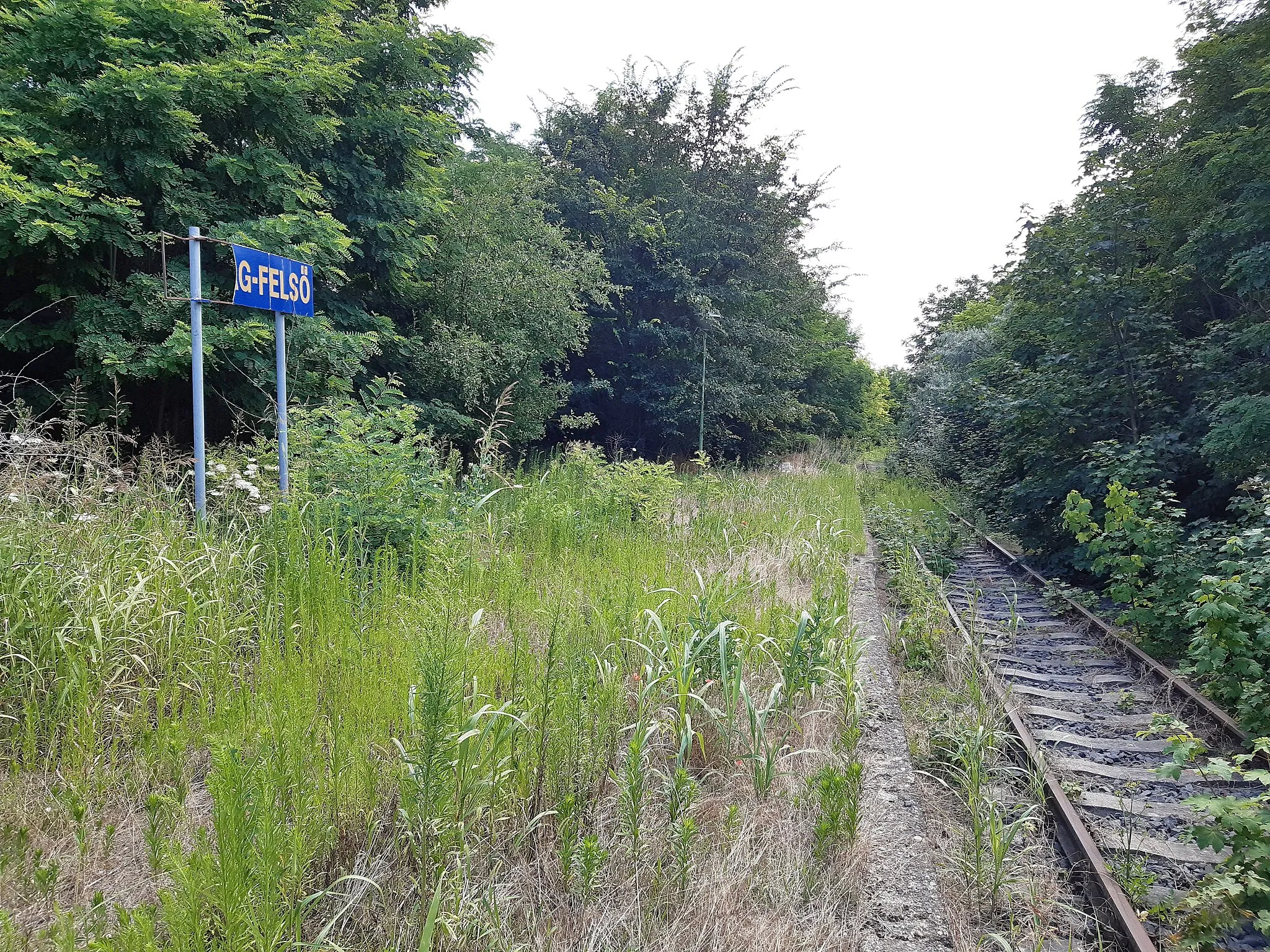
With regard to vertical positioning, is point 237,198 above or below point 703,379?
above

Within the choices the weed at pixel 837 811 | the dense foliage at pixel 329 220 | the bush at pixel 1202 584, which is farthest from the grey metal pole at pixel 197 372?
the bush at pixel 1202 584

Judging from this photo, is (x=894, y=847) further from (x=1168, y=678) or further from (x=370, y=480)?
(x=370, y=480)

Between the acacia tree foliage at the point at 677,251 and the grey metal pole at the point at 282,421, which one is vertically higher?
the acacia tree foliage at the point at 677,251

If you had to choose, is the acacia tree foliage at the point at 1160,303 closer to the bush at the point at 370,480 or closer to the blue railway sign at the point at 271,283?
the bush at the point at 370,480

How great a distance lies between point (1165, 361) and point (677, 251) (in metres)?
12.0

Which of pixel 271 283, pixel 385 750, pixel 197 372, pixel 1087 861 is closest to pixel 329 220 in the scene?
pixel 271 283

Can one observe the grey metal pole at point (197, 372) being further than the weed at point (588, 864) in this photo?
Yes

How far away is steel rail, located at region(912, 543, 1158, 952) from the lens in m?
2.49

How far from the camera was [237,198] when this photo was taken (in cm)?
773

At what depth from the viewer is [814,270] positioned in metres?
20.1

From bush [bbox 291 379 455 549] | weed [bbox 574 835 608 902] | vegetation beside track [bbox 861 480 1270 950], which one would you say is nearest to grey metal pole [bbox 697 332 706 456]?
vegetation beside track [bbox 861 480 1270 950]

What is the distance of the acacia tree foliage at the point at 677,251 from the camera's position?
672 inches

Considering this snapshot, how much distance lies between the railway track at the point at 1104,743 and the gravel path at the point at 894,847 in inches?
28.0

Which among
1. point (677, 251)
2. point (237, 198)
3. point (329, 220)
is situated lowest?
point (329, 220)
